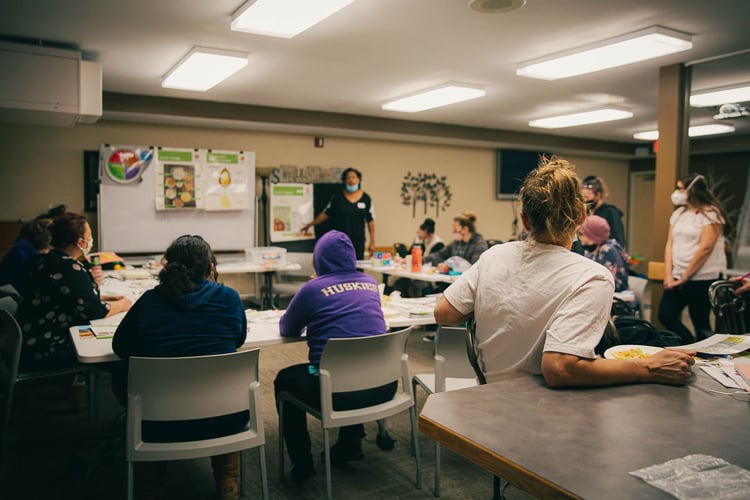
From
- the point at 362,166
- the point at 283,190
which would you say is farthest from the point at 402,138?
the point at 283,190

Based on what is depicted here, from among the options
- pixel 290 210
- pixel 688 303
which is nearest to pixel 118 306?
pixel 688 303

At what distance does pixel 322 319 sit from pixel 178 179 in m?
4.88

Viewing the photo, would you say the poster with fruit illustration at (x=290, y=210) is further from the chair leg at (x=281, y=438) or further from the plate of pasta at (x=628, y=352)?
the plate of pasta at (x=628, y=352)

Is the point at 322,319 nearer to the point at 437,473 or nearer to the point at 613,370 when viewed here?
the point at 437,473

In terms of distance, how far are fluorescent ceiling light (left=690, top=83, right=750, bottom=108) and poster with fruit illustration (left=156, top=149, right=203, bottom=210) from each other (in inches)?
221

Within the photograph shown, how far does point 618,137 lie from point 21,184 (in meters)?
8.87

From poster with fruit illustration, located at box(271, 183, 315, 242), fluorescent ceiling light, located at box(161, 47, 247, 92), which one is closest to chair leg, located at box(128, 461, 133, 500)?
fluorescent ceiling light, located at box(161, 47, 247, 92)

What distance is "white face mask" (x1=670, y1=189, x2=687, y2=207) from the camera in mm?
4422

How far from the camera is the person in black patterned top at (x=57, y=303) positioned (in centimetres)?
301

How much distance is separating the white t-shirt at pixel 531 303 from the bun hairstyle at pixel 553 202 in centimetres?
5

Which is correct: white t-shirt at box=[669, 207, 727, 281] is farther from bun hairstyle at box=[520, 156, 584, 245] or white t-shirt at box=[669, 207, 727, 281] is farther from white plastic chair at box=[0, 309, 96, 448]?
white plastic chair at box=[0, 309, 96, 448]

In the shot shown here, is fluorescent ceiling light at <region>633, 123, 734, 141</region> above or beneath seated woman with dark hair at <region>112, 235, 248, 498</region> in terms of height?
above

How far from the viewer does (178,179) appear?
689 cm

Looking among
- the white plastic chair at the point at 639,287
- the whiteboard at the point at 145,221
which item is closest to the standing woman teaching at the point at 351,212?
the whiteboard at the point at 145,221
